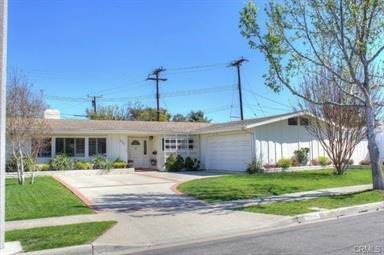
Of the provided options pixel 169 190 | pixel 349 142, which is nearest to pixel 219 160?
pixel 349 142

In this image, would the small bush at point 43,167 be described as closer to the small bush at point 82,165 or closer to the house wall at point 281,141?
the small bush at point 82,165

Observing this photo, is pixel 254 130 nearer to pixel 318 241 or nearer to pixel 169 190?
pixel 169 190

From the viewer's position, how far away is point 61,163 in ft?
86.4

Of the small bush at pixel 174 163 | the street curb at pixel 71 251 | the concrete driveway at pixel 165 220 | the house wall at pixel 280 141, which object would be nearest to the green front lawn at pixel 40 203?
the concrete driveway at pixel 165 220

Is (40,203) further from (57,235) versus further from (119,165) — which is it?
(119,165)

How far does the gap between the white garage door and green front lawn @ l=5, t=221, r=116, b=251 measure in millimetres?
16976

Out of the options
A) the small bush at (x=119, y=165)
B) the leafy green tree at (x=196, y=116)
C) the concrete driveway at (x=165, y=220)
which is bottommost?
the concrete driveway at (x=165, y=220)

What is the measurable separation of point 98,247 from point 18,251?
1.40 meters

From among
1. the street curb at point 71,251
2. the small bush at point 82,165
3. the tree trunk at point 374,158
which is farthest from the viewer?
the small bush at point 82,165

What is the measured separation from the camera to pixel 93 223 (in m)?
9.99

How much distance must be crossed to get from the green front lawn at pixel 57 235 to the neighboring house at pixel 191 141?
1663cm

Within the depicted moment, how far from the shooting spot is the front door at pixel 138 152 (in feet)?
104

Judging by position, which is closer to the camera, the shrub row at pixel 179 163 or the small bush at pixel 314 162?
the small bush at pixel 314 162

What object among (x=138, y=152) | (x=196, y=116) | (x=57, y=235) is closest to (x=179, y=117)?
(x=196, y=116)
